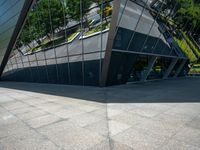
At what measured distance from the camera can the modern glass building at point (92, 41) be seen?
1459cm

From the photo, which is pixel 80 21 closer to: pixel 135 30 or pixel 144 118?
pixel 135 30

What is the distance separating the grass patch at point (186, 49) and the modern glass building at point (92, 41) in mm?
1003

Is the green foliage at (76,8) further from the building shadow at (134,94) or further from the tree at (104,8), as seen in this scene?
the building shadow at (134,94)

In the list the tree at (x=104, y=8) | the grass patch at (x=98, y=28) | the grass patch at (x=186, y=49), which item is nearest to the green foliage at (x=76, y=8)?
the tree at (x=104, y=8)

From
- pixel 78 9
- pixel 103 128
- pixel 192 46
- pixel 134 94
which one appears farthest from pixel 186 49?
pixel 103 128

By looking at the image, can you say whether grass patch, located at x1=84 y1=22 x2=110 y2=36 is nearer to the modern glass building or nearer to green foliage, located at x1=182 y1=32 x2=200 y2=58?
the modern glass building

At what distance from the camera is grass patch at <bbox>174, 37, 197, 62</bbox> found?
84.7ft

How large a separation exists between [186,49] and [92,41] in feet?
60.5

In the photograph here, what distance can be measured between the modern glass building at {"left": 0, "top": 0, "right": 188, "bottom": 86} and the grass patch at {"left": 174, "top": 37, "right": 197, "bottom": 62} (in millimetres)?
1003

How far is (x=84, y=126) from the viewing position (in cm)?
576

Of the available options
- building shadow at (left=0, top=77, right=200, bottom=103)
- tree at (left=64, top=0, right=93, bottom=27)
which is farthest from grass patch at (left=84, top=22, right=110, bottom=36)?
building shadow at (left=0, top=77, right=200, bottom=103)

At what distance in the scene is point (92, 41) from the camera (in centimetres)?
1537

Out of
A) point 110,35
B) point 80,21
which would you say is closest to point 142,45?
point 110,35

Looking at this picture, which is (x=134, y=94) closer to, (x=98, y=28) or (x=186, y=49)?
(x=98, y=28)
